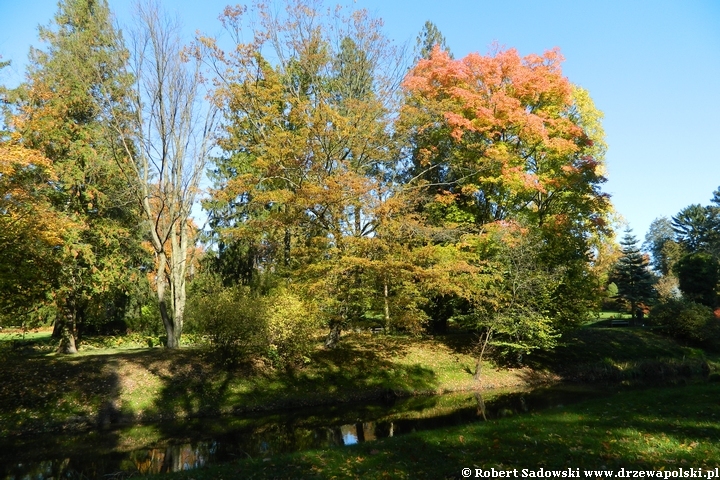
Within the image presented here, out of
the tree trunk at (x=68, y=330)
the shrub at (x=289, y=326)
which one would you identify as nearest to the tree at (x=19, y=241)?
the tree trunk at (x=68, y=330)

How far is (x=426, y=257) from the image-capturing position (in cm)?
1869

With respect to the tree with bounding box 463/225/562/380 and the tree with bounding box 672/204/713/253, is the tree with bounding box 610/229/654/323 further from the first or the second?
the tree with bounding box 672/204/713/253

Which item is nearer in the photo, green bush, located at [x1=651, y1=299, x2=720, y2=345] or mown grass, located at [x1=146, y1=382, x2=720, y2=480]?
mown grass, located at [x1=146, y1=382, x2=720, y2=480]

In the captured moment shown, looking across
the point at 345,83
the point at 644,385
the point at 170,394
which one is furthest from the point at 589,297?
the point at 170,394

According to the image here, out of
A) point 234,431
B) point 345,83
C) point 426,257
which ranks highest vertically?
point 345,83

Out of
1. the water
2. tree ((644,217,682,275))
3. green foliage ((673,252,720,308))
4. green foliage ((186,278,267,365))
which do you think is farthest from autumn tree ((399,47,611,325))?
tree ((644,217,682,275))

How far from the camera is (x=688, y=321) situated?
2725cm

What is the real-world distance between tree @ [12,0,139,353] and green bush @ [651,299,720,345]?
31.1 meters

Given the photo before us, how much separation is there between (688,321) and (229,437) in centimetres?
2739

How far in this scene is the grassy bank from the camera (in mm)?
14289

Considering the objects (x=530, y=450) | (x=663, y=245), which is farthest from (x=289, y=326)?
(x=663, y=245)

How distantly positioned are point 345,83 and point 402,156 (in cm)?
581

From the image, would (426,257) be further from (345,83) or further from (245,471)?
(245,471)

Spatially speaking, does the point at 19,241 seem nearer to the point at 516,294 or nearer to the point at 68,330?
the point at 68,330
